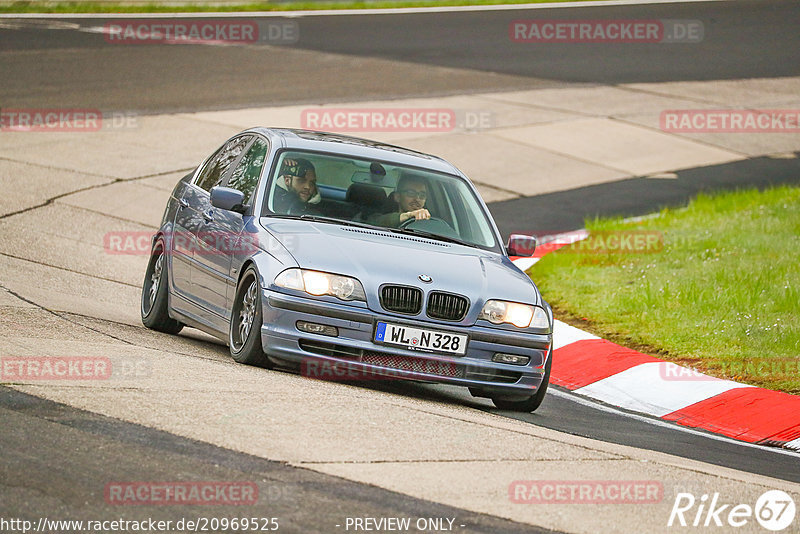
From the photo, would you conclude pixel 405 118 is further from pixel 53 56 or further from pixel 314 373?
pixel 314 373

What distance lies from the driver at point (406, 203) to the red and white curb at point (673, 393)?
6.57ft

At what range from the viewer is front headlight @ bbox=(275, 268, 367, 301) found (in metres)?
7.89

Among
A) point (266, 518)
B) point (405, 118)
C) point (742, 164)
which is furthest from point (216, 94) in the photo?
point (266, 518)

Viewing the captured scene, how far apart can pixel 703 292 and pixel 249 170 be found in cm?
495

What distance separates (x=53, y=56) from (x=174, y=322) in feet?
50.7

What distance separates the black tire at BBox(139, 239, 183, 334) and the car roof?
1.28 metres

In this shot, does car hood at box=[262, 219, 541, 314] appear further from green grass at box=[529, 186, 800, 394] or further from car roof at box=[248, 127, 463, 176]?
green grass at box=[529, 186, 800, 394]

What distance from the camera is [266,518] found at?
521 cm

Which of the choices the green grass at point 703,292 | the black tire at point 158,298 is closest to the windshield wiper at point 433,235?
the black tire at point 158,298

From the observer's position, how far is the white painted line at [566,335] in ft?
36.7
